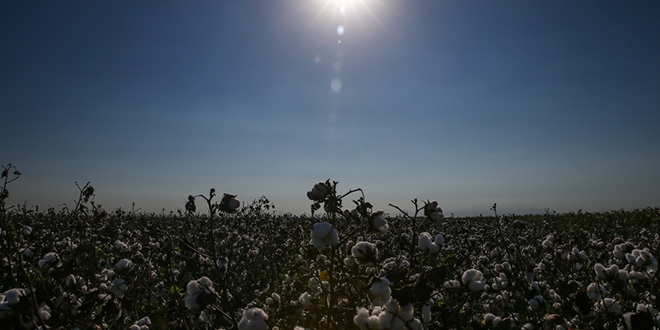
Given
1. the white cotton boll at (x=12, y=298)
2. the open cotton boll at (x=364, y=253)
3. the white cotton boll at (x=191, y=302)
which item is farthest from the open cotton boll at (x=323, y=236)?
the white cotton boll at (x=12, y=298)

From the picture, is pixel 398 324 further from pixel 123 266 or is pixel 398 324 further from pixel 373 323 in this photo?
pixel 123 266

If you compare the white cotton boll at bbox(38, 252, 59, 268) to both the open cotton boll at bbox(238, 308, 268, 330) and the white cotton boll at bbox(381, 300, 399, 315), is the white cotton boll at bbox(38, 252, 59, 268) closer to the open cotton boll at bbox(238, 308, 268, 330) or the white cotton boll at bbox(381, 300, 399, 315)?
the open cotton boll at bbox(238, 308, 268, 330)

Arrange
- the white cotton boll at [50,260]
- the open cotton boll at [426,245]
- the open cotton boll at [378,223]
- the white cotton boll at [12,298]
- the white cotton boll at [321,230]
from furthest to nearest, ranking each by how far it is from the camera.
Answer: the white cotton boll at [50,260], the open cotton boll at [426,245], the open cotton boll at [378,223], the white cotton boll at [321,230], the white cotton boll at [12,298]

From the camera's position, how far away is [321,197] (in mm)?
2264

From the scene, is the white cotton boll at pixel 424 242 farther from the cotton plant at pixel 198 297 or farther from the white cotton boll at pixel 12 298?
the white cotton boll at pixel 12 298

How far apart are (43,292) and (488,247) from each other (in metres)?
9.16

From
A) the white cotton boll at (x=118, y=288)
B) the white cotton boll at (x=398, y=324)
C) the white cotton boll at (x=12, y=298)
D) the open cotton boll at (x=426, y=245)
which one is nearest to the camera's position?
the white cotton boll at (x=398, y=324)

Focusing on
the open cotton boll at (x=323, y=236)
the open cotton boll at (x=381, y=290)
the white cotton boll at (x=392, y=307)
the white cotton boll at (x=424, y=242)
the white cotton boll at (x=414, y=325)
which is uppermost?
the open cotton boll at (x=323, y=236)

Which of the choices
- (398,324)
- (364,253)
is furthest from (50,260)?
(398,324)

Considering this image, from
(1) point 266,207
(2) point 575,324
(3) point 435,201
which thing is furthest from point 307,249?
(1) point 266,207

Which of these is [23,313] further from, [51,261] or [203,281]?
[51,261]

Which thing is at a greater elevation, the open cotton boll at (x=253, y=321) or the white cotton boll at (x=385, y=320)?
the white cotton boll at (x=385, y=320)

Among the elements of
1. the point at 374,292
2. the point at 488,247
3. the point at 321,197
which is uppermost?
the point at 321,197

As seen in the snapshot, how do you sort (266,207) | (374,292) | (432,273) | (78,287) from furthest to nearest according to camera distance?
(266,207), (78,287), (432,273), (374,292)
